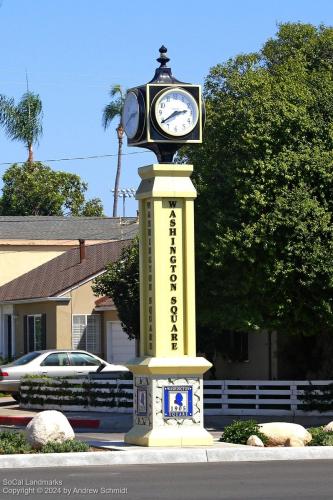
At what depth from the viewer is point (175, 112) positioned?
1878 cm

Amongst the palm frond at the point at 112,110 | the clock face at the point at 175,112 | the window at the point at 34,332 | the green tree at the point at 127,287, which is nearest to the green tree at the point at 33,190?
the palm frond at the point at 112,110

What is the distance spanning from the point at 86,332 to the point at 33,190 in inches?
1391

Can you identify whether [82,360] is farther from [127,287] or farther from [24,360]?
[127,287]

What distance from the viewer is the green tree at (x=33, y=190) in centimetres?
7925

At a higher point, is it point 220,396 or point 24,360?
point 24,360

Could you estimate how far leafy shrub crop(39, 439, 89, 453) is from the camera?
17.4 metres

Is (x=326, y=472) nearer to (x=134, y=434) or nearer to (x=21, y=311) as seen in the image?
(x=134, y=434)

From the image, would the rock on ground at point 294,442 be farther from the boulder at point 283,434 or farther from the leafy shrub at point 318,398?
the leafy shrub at point 318,398

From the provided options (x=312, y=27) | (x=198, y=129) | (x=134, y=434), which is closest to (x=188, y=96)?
(x=198, y=129)

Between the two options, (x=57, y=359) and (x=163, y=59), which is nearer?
(x=163, y=59)

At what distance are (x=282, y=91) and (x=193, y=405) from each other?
10.1 meters

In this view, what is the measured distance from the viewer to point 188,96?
61.8 ft

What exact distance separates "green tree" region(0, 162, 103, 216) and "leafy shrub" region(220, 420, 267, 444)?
200ft

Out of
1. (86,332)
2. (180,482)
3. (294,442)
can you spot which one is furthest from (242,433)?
(86,332)
